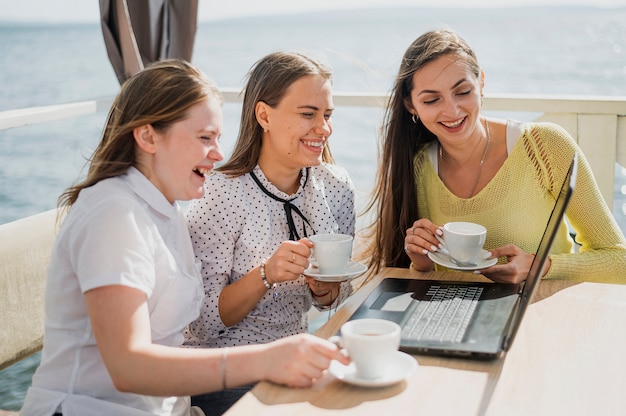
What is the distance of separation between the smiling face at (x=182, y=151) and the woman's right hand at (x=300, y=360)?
44 cm

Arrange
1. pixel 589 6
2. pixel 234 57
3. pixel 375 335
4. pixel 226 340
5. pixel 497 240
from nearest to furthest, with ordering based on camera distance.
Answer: pixel 375 335 → pixel 226 340 → pixel 497 240 → pixel 234 57 → pixel 589 6

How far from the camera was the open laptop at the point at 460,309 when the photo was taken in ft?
4.07

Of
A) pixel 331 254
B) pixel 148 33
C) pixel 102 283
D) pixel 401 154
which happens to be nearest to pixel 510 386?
pixel 331 254

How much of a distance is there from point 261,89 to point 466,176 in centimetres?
63

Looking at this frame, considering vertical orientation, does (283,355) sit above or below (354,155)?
above

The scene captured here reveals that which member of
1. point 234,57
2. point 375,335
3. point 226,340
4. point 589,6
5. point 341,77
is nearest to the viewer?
point 375,335

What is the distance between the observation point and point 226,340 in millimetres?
1815

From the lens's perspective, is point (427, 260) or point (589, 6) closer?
point (427, 260)

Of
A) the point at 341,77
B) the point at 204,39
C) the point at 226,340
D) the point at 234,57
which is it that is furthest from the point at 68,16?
the point at 226,340

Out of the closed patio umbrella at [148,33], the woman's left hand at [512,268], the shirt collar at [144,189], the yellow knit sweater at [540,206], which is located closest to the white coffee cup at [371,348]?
the shirt collar at [144,189]

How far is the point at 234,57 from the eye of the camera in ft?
93.0

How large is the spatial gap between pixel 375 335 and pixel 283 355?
146 mm

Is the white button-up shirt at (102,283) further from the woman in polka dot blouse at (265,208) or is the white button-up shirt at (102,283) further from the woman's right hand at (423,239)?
the woman's right hand at (423,239)

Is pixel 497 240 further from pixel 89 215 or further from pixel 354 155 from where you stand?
pixel 354 155
